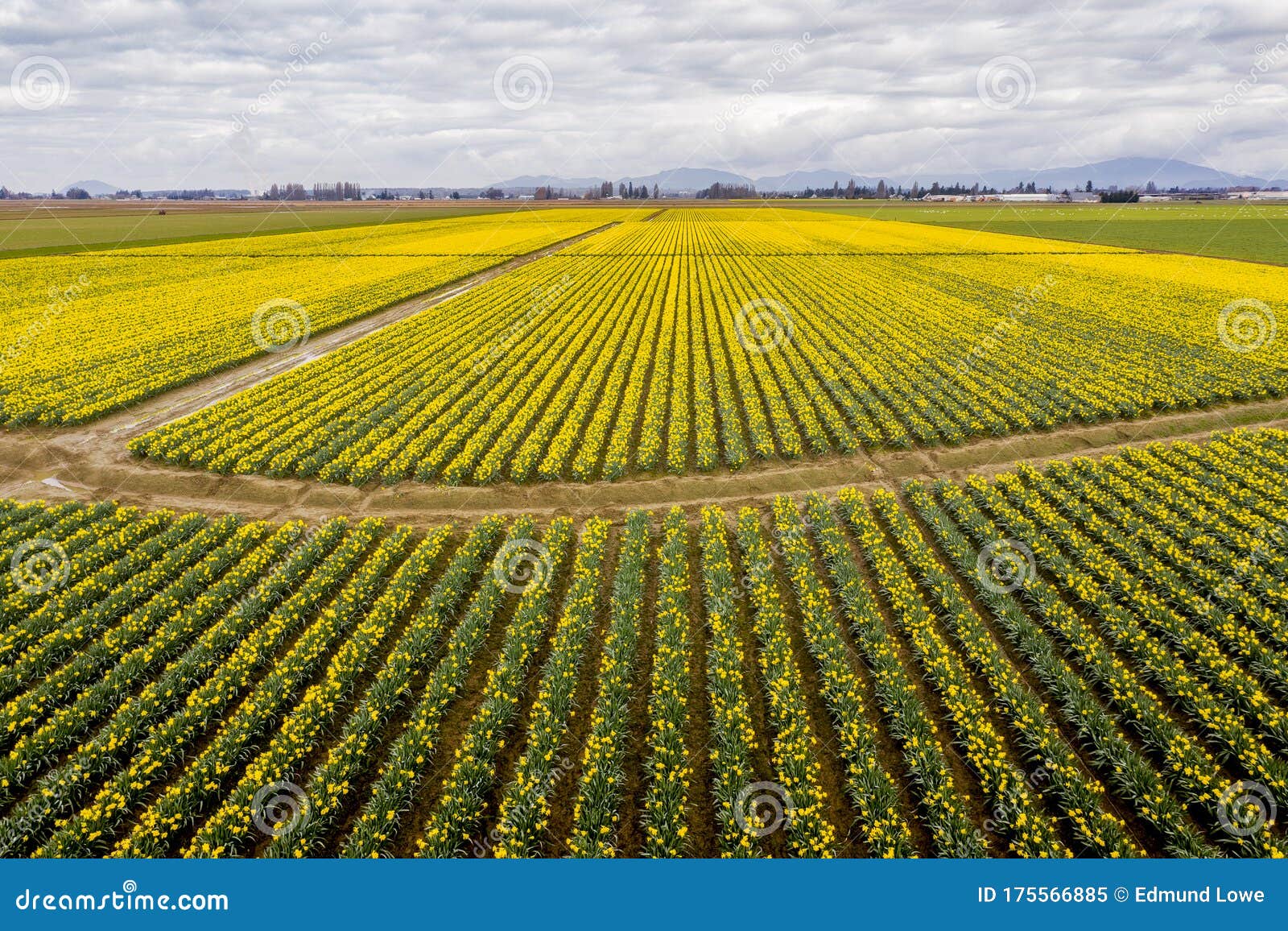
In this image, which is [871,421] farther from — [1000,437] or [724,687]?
[724,687]

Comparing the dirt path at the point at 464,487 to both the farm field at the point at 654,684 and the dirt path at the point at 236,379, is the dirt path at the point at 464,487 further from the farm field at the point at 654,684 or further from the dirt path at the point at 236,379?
the farm field at the point at 654,684

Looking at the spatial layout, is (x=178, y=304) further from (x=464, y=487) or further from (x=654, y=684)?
(x=654, y=684)

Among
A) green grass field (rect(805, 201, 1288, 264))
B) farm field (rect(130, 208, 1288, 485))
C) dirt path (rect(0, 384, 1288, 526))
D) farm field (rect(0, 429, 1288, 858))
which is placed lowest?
farm field (rect(0, 429, 1288, 858))

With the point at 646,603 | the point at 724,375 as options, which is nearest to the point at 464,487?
the point at 646,603

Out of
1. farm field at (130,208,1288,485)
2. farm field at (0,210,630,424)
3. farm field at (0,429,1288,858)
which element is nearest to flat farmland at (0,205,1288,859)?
farm field at (0,429,1288,858)

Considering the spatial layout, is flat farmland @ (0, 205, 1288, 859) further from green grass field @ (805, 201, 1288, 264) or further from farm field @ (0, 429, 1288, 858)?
green grass field @ (805, 201, 1288, 264)

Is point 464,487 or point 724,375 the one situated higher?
point 724,375
